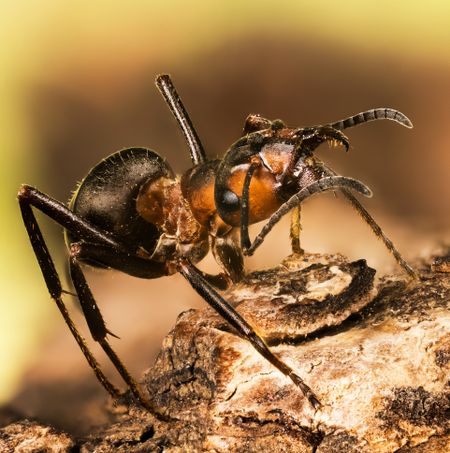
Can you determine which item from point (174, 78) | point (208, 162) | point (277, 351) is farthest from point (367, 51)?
point (277, 351)

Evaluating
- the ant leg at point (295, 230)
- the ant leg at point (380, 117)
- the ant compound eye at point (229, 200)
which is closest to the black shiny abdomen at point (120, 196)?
the ant compound eye at point (229, 200)

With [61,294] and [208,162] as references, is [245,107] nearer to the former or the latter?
[208,162]

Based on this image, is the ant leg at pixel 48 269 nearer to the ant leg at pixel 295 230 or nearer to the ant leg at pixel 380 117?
the ant leg at pixel 295 230

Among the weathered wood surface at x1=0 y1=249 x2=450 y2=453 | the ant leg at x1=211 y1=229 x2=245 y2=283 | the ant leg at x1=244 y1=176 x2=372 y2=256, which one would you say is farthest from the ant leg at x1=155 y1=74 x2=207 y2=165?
the weathered wood surface at x1=0 y1=249 x2=450 y2=453

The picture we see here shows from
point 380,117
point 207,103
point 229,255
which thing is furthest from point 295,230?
point 207,103

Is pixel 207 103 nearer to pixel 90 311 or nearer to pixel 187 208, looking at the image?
pixel 187 208

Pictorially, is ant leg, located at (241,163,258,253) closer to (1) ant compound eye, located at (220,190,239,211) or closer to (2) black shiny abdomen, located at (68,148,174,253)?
(1) ant compound eye, located at (220,190,239,211)
